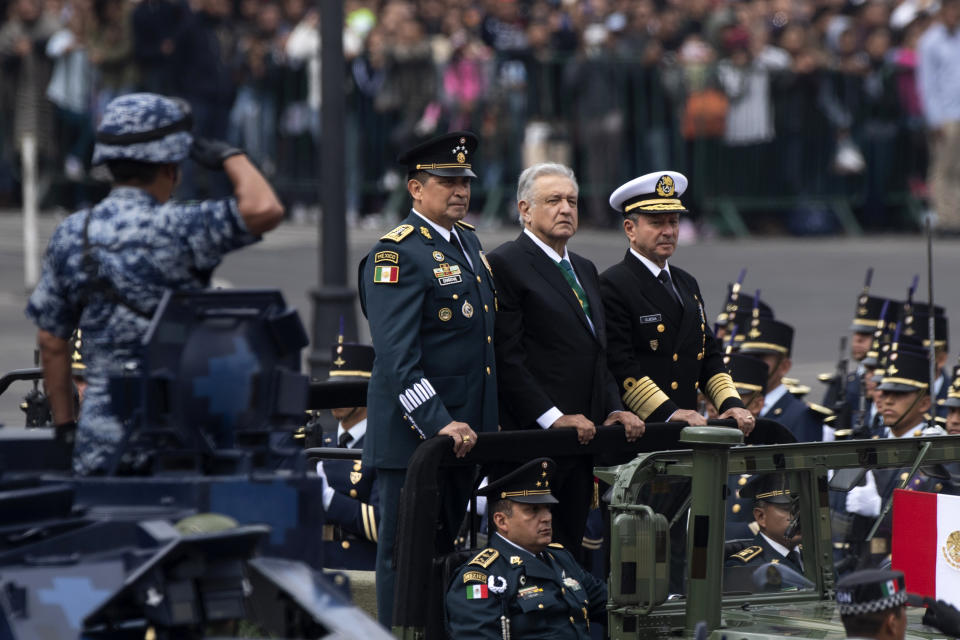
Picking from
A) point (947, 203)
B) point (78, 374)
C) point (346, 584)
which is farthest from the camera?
point (947, 203)

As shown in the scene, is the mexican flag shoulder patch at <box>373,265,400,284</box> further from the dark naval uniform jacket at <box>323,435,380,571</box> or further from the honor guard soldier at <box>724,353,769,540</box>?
the honor guard soldier at <box>724,353,769,540</box>

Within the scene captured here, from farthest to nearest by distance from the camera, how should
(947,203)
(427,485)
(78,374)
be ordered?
(947,203)
(78,374)
(427,485)

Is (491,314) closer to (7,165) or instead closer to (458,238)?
(458,238)

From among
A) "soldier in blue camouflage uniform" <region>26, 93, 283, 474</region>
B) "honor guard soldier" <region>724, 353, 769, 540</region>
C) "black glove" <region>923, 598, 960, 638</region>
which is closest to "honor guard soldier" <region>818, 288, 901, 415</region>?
"honor guard soldier" <region>724, 353, 769, 540</region>

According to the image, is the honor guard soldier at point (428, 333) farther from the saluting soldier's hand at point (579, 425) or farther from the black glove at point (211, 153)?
the black glove at point (211, 153)

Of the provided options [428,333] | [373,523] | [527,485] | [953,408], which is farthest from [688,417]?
[953,408]

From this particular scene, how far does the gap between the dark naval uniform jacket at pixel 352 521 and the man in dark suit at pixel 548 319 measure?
87cm

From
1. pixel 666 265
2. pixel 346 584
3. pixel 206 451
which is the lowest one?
pixel 346 584

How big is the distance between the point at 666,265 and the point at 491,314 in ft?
3.41

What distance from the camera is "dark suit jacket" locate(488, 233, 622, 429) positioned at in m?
7.43

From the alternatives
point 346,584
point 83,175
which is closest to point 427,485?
point 346,584

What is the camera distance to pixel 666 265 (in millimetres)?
7977

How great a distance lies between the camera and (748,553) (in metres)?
6.79

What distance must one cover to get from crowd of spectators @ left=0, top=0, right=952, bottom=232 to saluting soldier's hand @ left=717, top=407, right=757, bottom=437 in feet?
43.5
